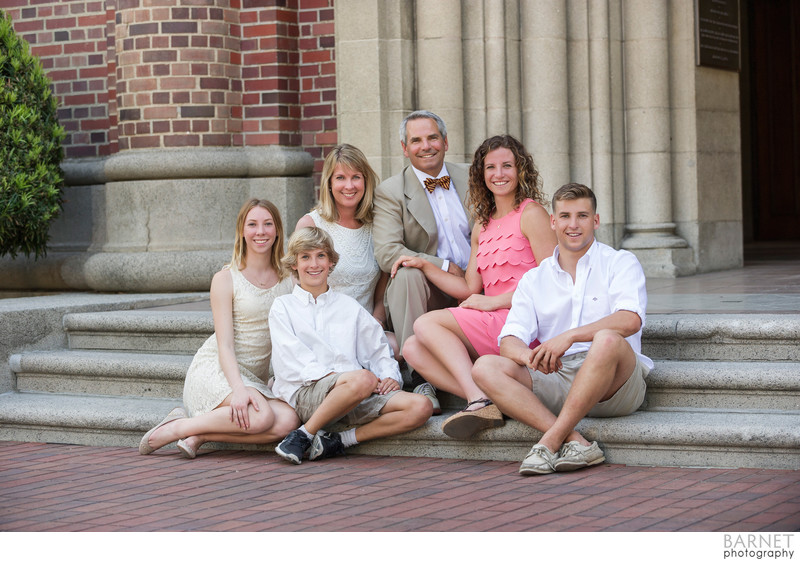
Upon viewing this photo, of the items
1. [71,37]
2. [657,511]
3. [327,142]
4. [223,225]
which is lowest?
[657,511]

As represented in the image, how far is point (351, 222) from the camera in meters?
6.17

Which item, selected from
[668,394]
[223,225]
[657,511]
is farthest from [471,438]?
[223,225]

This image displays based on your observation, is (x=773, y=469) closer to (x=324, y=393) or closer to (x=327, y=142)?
(x=324, y=393)

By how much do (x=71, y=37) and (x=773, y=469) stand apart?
20.7ft

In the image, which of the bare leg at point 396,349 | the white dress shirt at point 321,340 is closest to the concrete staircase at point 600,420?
the bare leg at point 396,349

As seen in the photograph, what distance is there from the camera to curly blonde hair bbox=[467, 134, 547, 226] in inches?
223

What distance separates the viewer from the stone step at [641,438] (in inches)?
193

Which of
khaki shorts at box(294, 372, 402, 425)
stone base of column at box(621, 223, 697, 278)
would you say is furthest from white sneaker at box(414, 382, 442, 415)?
stone base of column at box(621, 223, 697, 278)

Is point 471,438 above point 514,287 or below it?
below

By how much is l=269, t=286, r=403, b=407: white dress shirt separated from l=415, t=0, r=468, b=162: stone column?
2.76m

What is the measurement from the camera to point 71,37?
A: 355 inches

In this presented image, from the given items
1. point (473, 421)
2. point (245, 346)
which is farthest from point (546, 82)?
point (473, 421)

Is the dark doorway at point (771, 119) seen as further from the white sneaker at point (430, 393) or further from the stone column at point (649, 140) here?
the white sneaker at point (430, 393)
